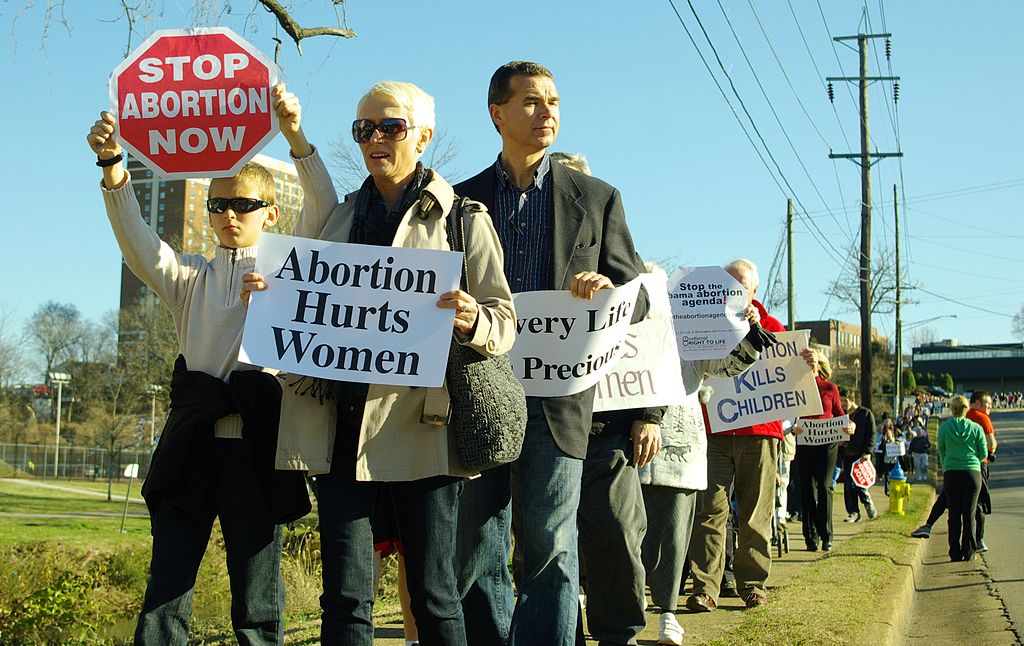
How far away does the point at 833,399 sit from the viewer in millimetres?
13930

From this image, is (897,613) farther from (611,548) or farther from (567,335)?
(567,335)

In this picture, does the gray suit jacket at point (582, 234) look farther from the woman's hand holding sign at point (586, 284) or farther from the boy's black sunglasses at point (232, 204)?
the boy's black sunglasses at point (232, 204)

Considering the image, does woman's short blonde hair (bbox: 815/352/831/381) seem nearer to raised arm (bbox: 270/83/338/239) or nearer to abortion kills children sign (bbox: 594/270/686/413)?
abortion kills children sign (bbox: 594/270/686/413)

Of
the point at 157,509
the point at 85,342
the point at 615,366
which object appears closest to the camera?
the point at 157,509

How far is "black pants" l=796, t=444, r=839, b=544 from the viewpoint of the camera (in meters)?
13.1

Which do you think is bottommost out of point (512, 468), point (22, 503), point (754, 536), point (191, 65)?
point (22, 503)

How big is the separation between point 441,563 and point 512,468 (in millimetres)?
639

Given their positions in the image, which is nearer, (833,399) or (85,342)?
(833,399)

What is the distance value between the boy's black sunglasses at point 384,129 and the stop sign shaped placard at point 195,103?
1.13 feet

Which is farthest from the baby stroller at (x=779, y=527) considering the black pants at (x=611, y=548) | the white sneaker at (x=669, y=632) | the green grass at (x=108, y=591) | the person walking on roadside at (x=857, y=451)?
the black pants at (x=611, y=548)

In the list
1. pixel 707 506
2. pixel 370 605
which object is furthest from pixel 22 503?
pixel 370 605

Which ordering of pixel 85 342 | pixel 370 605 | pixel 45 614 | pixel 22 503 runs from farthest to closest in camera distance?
pixel 85 342, pixel 22 503, pixel 45 614, pixel 370 605

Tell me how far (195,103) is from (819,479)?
1077 cm

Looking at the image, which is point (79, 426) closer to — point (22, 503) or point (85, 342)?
point (85, 342)
